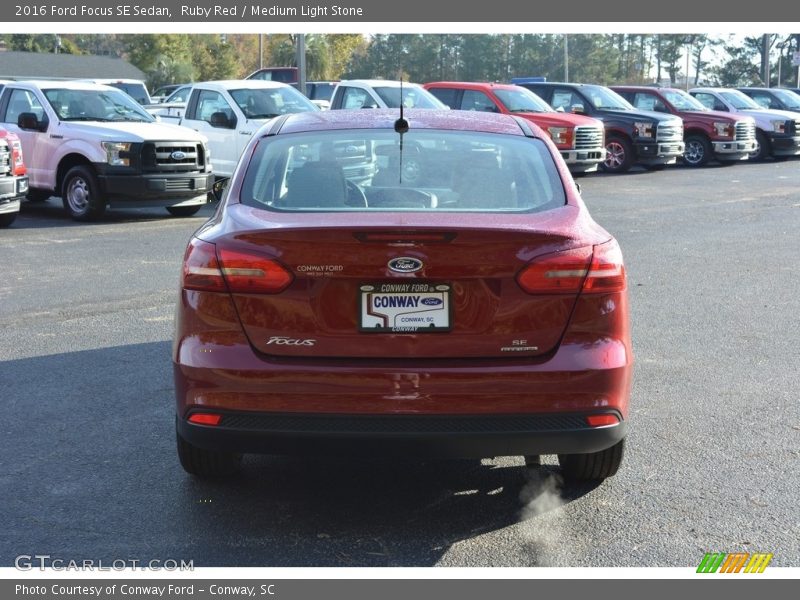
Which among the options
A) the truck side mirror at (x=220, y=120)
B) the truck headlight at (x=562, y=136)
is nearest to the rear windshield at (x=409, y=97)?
the truck headlight at (x=562, y=136)

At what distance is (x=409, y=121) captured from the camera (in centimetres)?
541

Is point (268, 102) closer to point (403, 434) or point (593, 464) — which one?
point (593, 464)

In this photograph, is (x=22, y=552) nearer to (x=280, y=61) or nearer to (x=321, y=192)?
(x=321, y=192)

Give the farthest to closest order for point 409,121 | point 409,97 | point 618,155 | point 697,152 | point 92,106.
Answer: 1. point 697,152
2. point 618,155
3. point 409,97
4. point 92,106
5. point 409,121

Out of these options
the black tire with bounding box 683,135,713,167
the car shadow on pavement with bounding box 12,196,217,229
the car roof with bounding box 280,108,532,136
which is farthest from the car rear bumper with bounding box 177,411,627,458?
the black tire with bounding box 683,135,713,167

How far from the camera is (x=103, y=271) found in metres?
10.8

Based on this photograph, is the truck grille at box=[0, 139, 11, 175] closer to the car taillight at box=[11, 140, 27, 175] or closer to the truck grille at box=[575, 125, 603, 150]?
the car taillight at box=[11, 140, 27, 175]

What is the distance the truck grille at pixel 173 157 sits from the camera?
1509cm

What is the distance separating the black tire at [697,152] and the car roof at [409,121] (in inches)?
931

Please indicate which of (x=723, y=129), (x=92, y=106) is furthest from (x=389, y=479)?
(x=723, y=129)

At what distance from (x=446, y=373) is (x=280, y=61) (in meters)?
87.2

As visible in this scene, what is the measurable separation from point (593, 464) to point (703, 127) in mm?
24617

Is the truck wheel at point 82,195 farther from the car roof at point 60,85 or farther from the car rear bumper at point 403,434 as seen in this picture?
the car rear bumper at point 403,434

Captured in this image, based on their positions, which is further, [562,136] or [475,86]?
[475,86]
